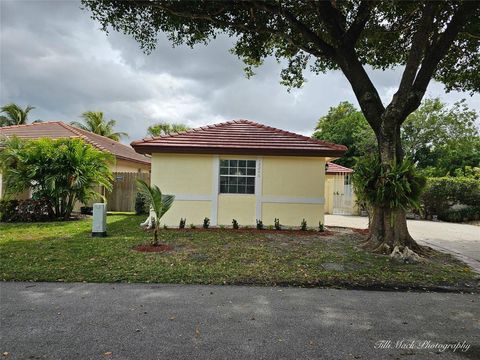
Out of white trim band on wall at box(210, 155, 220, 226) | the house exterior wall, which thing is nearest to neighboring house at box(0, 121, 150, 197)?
the house exterior wall

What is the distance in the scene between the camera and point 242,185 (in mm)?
11648

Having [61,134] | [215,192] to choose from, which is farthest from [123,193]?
[215,192]

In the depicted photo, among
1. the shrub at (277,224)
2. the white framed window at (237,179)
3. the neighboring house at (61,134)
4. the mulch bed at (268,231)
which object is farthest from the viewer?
the neighboring house at (61,134)

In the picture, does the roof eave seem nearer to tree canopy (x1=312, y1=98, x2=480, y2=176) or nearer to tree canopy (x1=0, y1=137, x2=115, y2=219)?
tree canopy (x1=0, y1=137, x2=115, y2=219)

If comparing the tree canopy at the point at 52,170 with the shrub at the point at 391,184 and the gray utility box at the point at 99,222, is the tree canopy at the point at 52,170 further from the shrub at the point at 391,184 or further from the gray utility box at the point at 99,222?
the shrub at the point at 391,184

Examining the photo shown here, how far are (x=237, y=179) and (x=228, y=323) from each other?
7892 millimetres

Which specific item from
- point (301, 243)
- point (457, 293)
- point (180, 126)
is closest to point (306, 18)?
point (301, 243)

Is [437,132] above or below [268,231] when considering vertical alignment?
above

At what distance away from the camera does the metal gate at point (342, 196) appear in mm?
20609

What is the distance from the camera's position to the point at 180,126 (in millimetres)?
37906

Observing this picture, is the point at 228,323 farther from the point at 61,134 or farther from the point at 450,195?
the point at 61,134

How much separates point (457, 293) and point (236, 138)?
321 inches

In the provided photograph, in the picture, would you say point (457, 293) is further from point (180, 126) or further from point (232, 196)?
point (180, 126)

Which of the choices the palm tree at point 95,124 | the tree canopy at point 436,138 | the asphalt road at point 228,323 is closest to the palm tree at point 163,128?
the palm tree at point 95,124
